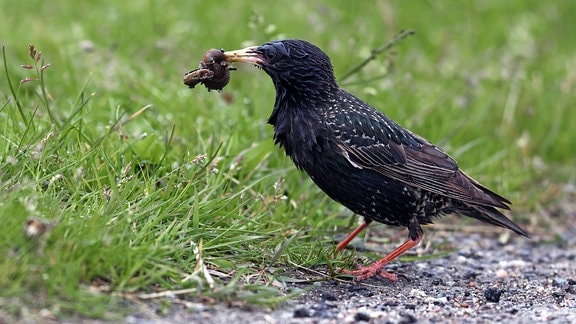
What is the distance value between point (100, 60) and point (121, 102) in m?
1.04

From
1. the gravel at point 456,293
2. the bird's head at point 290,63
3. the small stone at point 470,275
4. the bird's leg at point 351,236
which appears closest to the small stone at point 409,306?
the gravel at point 456,293

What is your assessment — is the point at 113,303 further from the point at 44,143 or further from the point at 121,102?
the point at 121,102

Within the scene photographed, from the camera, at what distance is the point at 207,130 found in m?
6.30

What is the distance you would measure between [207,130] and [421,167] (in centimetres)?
158

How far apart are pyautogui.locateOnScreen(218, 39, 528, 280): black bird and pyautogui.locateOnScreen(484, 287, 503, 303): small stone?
0.57 m

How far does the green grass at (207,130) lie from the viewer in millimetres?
4246

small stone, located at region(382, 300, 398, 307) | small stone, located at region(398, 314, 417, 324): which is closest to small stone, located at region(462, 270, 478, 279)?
small stone, located at region(382, 300, 398, 307)

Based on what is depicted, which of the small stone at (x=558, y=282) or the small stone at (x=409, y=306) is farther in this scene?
the small stone at (x=558, y=282)

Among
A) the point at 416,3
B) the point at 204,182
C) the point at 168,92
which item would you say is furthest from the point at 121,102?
the point at 416,3

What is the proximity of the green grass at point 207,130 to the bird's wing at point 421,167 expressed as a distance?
0.57 metres

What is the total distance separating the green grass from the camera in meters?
4.25

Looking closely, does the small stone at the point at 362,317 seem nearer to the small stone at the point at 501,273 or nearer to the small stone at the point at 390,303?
the small stone at the point at 390,303

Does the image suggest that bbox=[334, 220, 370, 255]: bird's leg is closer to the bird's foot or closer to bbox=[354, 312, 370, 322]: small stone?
the bird's foot

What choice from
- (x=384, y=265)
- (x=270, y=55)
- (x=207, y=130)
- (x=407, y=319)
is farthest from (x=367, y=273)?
(x=207, y=130)
